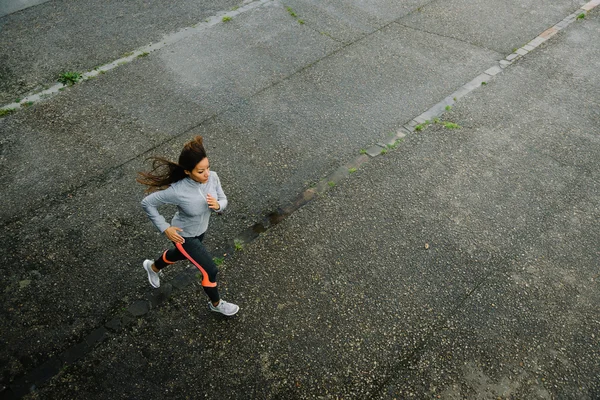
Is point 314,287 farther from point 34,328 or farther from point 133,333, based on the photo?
point 34,328

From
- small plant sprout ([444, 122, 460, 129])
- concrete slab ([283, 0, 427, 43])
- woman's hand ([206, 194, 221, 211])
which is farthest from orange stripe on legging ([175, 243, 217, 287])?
concrete slab ([283, 0, 427, 43])

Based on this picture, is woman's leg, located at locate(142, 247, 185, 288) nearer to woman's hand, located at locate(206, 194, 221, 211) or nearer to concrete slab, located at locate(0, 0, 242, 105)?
woman's hand, located at locate(206, 194, 221, 211)

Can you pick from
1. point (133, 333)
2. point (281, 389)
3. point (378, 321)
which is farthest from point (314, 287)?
point (133, 333)

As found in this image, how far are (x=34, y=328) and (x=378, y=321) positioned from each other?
3545mm

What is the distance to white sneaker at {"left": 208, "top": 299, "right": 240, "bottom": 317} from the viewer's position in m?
4.41

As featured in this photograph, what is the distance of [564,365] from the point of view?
4.20 meters

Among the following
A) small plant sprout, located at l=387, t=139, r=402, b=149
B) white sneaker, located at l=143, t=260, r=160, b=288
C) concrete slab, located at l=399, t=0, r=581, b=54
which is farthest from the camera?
concrete slab, located at l=399, t=0, r=581, b=54

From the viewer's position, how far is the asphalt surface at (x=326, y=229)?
4195mm

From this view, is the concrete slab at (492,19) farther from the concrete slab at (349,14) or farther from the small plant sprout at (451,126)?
the small plant sprout at (451,126)

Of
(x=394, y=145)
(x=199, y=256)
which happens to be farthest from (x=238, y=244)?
(x=394, y=145)

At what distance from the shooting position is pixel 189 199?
3816 mm

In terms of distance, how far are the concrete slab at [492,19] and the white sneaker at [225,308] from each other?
23.8 feet

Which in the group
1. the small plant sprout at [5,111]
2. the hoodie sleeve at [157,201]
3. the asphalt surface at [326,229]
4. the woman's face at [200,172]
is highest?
the woman's face at [200,172]

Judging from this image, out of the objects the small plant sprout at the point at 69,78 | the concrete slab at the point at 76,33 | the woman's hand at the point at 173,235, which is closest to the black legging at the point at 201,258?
the woman's hand at the point at 173,235
